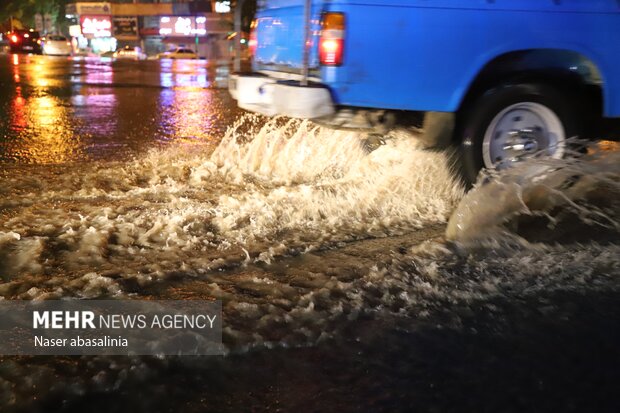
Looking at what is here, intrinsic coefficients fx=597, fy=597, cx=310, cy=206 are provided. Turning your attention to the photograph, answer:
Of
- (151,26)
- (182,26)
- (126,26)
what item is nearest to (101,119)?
(182,26)

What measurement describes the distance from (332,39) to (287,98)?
1.89 ft

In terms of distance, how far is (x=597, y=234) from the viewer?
4.35 meters

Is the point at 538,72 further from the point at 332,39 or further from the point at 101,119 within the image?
the point at 101,119

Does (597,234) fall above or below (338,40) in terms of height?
below

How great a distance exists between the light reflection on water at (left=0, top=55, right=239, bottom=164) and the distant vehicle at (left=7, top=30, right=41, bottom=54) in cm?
3433

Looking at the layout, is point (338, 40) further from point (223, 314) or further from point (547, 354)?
point (547, 354)

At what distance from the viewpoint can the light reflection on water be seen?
25.0 feet

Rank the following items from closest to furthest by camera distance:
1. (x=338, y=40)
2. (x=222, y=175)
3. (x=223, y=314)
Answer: (x=223, y=314), (x=338, y=40), (x=222, y=175)

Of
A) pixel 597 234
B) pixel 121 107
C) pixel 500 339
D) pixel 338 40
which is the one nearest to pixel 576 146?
pixel 597 234

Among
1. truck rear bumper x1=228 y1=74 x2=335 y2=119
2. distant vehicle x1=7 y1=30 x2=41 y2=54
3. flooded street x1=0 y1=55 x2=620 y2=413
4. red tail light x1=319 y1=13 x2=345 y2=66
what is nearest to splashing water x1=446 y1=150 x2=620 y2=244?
flooded street x1=0 y1=55 x2=620 y2=413

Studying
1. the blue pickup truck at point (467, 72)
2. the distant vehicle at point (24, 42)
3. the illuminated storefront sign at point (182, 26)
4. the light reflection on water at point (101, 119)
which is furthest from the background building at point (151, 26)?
the blue pickup truck at point (467, 72)

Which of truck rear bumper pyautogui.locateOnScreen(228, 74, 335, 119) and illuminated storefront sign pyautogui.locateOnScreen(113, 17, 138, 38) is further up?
illuminated storefront sign pyautogui.locateOnScreen(113, 17, 138, 38)

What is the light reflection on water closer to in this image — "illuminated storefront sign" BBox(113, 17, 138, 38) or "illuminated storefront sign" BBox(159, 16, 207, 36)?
"illuminated storefront sign" BBox(159, 16, 207, 36)

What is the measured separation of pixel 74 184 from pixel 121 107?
21.9 feet
